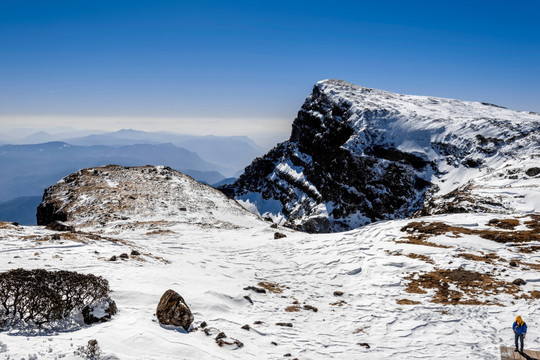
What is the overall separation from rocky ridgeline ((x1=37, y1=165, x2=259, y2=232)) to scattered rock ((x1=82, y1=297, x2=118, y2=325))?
81.4 feet

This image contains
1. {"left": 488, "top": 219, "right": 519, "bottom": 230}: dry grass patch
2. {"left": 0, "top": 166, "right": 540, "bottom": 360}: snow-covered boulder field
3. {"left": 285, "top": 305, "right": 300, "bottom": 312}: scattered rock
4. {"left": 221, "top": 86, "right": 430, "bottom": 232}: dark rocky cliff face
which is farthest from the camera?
{"left": 221, "top": 86, "right": 430, "bottom": 232}: dark rocky cliff face

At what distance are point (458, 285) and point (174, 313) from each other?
1381cm

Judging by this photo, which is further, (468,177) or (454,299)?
(468,177)

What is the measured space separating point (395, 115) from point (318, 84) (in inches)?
1971

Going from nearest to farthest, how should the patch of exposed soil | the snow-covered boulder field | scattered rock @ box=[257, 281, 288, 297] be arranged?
1. the snow-covered boulder field
2. scattered rock @ box=[257, 281, 288, 297]
3. the patch of exposed soil

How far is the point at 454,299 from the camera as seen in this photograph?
1420cm

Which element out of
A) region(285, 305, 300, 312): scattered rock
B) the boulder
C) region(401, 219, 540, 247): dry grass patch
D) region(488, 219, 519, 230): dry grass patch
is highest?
region(488, 219, 519, 230): dry grass patch

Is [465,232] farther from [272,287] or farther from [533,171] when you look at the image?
[533,171]

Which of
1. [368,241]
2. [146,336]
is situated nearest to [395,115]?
[368,241]

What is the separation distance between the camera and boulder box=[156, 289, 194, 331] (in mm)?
10516

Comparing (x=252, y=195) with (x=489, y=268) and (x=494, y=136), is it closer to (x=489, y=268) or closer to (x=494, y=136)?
(x=494, y=136)

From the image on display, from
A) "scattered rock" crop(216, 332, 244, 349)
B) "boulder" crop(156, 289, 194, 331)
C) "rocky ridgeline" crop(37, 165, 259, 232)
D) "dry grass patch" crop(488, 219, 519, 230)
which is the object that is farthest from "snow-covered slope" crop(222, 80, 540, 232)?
"boulder" crop(156, 289, 194, 331)

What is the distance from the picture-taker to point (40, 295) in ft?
30.1

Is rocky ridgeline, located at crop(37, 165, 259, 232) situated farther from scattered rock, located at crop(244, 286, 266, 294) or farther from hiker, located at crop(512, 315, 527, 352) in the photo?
hiker, located at crop(512, 315, 527, 352)
